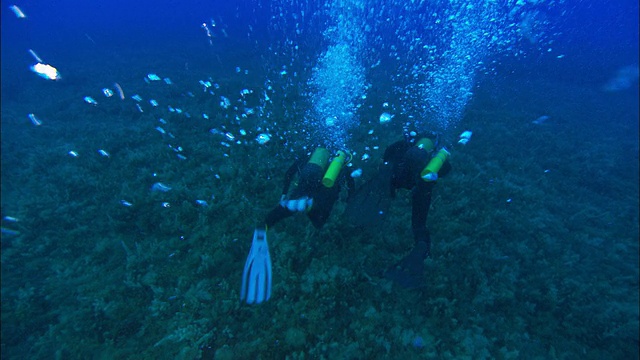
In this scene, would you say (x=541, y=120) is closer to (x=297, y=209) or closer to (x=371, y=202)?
(x=371, y=202)

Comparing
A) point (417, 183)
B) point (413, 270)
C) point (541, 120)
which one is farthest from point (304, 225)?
point (541, 120)

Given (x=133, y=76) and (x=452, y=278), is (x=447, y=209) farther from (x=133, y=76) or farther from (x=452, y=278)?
(x=133, y=76)

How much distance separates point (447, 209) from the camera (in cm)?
639

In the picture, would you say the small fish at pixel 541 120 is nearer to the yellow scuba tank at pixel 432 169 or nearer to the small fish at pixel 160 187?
the yellow scuba tank at pixel 432 169

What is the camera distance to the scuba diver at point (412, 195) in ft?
14.9

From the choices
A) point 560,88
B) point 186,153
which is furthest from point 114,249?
point 560,88

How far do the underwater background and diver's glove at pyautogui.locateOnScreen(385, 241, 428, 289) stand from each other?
0.24 meters

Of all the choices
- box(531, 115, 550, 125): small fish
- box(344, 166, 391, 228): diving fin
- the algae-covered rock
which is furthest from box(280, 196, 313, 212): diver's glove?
box(531, 115, 550, 125): small fish

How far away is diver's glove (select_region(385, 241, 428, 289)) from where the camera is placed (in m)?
4.56

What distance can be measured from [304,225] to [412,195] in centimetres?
241

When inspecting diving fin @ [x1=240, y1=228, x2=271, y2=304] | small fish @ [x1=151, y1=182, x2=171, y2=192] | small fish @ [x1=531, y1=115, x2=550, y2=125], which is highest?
small fish @ [x1=531, y1=115, x2=550, y2=125]

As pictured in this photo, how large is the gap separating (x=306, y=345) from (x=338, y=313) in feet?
2.36

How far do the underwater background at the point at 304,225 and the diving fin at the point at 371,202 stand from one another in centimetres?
64

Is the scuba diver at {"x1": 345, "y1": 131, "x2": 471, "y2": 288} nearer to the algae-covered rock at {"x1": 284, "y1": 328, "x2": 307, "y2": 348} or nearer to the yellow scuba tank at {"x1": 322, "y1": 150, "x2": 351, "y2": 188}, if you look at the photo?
the yellow scuba tank at {"x1": 322, "y1": 150, "x2": 351, "y2": 188}
